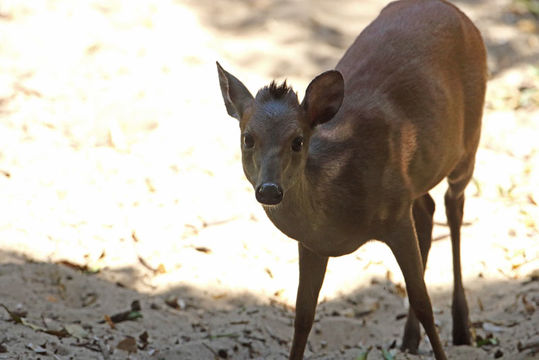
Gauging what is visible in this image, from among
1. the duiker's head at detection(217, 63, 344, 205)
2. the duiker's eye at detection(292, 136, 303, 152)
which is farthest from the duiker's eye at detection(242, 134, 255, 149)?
the duiker's eye at detection(292, 136, 303, 152)

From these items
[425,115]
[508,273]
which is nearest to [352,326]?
[508,273]

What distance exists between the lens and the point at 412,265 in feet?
14.1

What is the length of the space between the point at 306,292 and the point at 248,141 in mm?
1104

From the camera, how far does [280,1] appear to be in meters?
9.14

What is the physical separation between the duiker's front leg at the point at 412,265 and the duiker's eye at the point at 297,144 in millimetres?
734

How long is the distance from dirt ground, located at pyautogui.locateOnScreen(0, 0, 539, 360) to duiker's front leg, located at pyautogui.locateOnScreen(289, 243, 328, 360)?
0.40m

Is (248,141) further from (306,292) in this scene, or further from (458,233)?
(458,233)

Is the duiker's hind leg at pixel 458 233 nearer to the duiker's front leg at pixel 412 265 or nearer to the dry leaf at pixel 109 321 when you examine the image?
the duiker's front leg at pixel 412 265

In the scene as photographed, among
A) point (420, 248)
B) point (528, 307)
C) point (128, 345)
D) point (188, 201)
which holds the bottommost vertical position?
point (128, 345)

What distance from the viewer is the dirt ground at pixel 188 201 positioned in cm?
516

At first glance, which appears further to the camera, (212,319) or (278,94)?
(212,319)

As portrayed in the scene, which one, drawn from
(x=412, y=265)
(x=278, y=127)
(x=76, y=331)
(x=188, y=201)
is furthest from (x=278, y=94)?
(x=188, y=201)

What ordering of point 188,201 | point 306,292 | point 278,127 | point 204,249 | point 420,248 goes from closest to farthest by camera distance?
point 278,127
point 306,292
point 420,248
point 204,249
point 188,201

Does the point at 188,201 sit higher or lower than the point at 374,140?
higher
